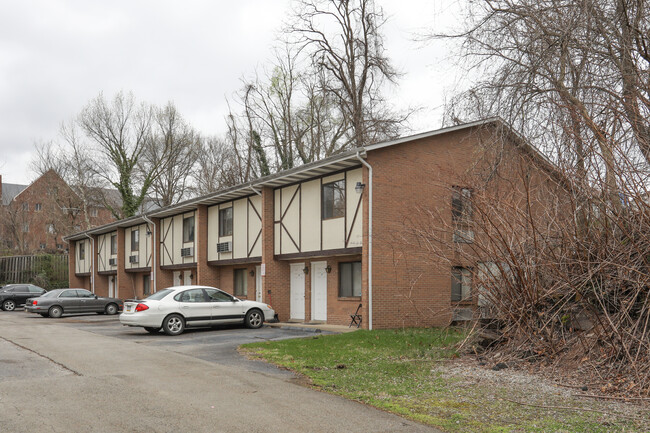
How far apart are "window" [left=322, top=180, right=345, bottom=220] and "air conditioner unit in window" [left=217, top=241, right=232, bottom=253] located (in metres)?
6.64

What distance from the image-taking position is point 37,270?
4397 cm

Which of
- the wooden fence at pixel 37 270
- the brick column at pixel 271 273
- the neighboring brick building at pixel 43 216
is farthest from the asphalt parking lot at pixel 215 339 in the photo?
the neighboring brick building at pixel 43 216

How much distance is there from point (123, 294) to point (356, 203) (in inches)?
888

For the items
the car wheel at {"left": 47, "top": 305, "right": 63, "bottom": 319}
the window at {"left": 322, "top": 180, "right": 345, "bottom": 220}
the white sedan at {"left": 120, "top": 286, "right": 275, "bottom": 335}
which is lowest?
the car wheel at {"left": 47, "top": 305, "right": 63, "bottom": 319}

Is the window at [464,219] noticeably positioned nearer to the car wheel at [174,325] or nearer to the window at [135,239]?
the car wheel at [174,325]

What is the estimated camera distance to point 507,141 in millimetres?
11828

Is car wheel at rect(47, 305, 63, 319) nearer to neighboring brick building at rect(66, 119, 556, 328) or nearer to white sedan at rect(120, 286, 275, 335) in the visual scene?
neighboring brick building at rect(66, 119, 556, 328)

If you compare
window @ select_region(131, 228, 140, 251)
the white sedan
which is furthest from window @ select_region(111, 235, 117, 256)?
the white sedan

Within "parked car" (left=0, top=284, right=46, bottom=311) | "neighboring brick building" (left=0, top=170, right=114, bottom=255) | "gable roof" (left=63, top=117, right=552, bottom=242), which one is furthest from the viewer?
"neighboring brick building" (left=0, top=170, right=114, bottom=255)

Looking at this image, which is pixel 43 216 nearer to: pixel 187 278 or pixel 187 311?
pixel 187 278

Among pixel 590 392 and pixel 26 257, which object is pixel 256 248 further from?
pixel 26 257

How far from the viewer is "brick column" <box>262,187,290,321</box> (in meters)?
21.0

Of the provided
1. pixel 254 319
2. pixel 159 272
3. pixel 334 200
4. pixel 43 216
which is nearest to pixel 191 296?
pixel 254 319

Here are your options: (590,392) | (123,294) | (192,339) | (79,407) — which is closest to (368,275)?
(192,339)
